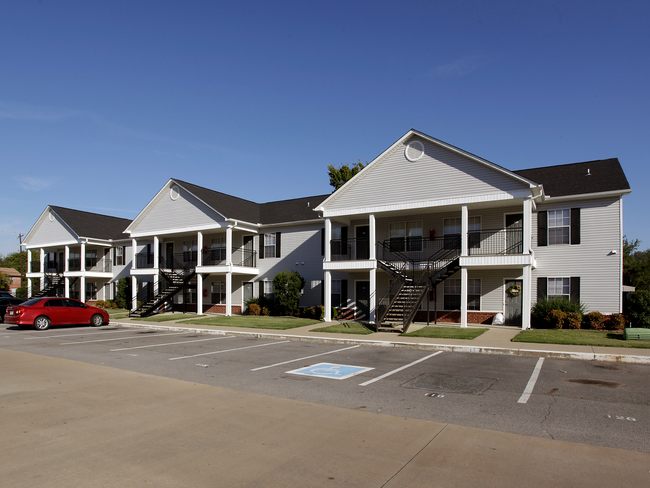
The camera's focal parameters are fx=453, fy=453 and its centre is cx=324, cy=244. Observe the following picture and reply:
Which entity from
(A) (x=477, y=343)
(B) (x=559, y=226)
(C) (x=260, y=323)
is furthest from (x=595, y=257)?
(C) (x=260, y=323)

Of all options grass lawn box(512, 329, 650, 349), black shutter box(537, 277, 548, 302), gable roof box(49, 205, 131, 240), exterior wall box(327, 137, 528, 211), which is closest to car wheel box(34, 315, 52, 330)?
exterior wall box(327, 137, 528, 211)

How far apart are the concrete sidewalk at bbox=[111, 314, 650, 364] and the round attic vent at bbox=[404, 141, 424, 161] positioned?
26.4 ft

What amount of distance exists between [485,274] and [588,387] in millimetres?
12953

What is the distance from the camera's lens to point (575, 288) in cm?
2022

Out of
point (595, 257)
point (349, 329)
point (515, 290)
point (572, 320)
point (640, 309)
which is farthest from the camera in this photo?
point (515, 290)

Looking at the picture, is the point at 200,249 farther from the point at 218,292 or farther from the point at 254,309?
the point at 254,309

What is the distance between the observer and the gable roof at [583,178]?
19891 millimetres

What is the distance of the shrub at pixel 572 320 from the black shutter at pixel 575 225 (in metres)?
3.44

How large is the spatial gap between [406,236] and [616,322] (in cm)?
1003

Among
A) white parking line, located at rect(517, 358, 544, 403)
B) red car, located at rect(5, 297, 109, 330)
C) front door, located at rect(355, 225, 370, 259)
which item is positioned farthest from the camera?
front door, located at rect(355, 225, 370, 259)

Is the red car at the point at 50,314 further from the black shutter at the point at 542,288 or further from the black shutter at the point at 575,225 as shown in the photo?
the black shutter at the point at 575,225

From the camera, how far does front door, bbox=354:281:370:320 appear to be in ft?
82.9

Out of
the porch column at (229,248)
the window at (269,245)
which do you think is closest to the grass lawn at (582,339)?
the window at (269,245)

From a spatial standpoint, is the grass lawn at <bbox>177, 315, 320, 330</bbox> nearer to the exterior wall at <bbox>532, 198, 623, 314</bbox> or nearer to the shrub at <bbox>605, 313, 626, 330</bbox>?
the exterior wall at <bbox>532, 198, 623, 314</bbox>
